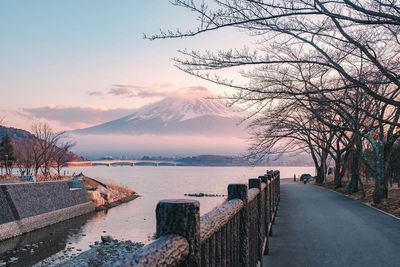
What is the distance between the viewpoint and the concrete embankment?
2816 cm

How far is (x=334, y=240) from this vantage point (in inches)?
485

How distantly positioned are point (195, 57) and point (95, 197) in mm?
36354

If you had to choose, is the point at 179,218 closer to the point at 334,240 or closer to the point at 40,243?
the point at 334,240

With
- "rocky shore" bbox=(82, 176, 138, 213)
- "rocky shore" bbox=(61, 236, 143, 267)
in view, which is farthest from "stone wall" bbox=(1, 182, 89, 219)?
"rocky shore" bbox=(61, 236, 143, 267)

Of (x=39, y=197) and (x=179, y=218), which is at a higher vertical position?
(x=179, y=218)

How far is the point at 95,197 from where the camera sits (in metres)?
46.5

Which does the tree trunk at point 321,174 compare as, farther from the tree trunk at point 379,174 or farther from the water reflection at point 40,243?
the tree trunk at point 379,174

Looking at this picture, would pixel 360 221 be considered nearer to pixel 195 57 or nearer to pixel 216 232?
pixel 195 57

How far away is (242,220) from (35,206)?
29.3 meters

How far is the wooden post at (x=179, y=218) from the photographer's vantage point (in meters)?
2.58

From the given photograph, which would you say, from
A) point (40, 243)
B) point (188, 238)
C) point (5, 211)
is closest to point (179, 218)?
point (188, 238)

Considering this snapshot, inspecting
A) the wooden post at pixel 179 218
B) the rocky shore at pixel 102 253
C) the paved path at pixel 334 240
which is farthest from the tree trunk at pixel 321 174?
the wooden post at pixel 179 218

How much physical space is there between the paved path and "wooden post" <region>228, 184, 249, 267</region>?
12.6 ft

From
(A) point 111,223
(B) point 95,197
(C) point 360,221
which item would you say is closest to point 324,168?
(B) point 95,197
